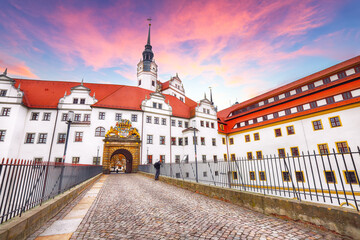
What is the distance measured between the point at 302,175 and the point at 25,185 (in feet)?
58.5

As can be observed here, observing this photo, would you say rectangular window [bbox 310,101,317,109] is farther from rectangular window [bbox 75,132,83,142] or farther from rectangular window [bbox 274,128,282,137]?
rectangular window [bbox 75,132,83,142]

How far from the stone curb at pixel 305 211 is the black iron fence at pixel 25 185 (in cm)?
635

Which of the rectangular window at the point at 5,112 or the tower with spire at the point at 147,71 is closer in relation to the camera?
the rectangular window at the point at 5,112

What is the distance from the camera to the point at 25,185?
4.19m

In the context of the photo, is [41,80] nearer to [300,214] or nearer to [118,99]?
[118,99]

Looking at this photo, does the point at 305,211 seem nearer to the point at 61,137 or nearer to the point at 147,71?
the point at 61,137

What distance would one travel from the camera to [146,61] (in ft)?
151

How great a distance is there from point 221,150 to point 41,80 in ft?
119

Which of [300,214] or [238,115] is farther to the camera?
[238,115]

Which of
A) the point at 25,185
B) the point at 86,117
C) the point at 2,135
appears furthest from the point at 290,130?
the point at 2,135

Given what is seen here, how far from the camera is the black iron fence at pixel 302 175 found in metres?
4.56

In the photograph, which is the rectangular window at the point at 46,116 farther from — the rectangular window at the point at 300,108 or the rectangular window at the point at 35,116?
the rectangular window at the point at 300,108

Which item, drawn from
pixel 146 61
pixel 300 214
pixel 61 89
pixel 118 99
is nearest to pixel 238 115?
pixel 118 99

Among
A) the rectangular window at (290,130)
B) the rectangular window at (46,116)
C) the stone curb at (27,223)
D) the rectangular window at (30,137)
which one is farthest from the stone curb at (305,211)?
the rectangular window at (46,116)
